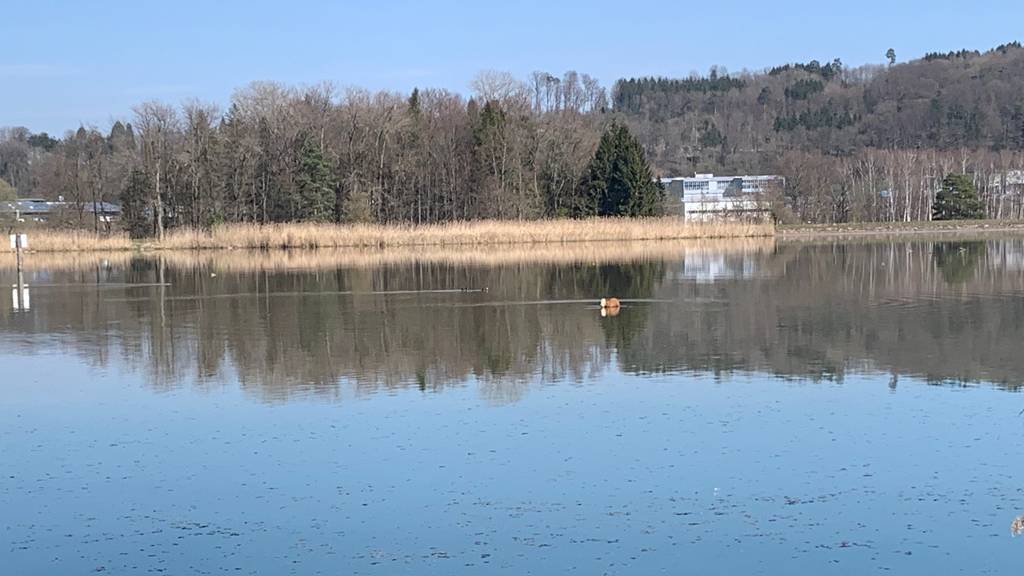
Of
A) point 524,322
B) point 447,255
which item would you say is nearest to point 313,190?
point 447,255

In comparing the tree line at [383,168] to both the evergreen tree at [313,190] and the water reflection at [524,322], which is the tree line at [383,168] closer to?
the evergreen tree at [313,190]

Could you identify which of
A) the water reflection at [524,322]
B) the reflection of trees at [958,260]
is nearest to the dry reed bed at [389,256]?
the water reflection at [524,322]

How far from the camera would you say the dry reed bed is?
36.2 meters

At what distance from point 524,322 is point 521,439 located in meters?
8.52

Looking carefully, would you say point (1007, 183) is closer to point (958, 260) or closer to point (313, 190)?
point (313, 190)

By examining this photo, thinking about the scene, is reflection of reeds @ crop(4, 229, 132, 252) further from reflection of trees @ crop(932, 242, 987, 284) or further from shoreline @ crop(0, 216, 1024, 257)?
reflection of trees @ crop(932, 242, 987, 284)

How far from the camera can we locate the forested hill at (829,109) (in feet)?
409

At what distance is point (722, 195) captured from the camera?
96688 millimetres

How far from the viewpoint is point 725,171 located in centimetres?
12694

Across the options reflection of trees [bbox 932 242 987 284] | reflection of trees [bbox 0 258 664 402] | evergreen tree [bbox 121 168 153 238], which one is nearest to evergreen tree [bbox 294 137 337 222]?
evergreen tree [bbox 121 168 153 238]

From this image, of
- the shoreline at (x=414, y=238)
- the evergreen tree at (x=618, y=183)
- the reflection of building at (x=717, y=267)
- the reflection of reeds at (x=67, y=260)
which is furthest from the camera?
the evergreen tree at (x=618, y=183)

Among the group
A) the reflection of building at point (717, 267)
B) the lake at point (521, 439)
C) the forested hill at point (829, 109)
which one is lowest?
the lake at point (521, 439)

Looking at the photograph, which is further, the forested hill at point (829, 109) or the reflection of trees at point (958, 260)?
the forested hill at point (829, 109)

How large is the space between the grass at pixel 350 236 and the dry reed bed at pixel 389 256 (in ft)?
3.60
